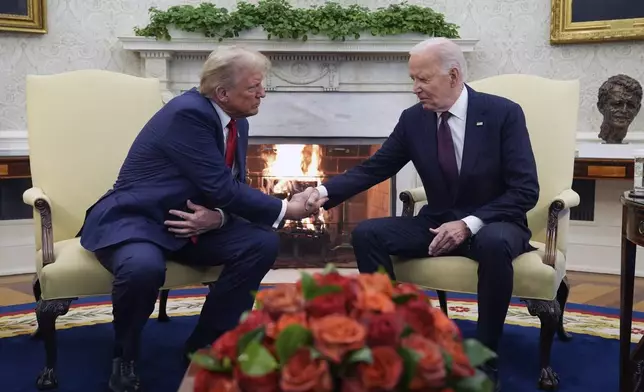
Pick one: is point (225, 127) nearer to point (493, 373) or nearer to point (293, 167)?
point (493, 373)

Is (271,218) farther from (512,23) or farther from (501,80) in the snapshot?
(512,23)

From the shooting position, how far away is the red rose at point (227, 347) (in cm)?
112

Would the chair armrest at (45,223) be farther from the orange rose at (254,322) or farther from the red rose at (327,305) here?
the red rose at (327,305)

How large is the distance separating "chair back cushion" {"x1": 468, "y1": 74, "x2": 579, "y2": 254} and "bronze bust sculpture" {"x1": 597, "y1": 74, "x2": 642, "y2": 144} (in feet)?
4.43

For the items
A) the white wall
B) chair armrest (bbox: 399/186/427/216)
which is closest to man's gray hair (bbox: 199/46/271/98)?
chair armrest (bbox: 399/186/427/216)

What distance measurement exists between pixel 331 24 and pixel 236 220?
76.1 inches

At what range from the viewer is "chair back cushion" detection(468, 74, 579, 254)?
9.38ft

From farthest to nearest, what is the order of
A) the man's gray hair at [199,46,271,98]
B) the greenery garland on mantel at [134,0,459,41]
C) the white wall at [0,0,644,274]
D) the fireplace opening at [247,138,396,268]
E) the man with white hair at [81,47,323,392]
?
the fireplace opening at [247,138,396,268], the white wall at [0,0,644,274], the greenery garland on mantel at [134,0,459,41], the man's gray hair at [199,46,271,98], the man with white hair at [81,47,323,392]

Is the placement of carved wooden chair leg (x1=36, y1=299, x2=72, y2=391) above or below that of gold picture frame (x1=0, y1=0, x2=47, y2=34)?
below

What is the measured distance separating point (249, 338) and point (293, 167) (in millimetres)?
3577

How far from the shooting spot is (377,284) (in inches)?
45.7

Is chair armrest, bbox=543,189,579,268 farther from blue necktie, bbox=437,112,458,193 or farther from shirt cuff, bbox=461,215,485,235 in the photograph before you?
blue necktie, bbox=437,112,458,193

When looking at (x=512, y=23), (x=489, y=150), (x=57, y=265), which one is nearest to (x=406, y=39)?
(x=512, y=23)

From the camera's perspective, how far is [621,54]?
4.38 meters
